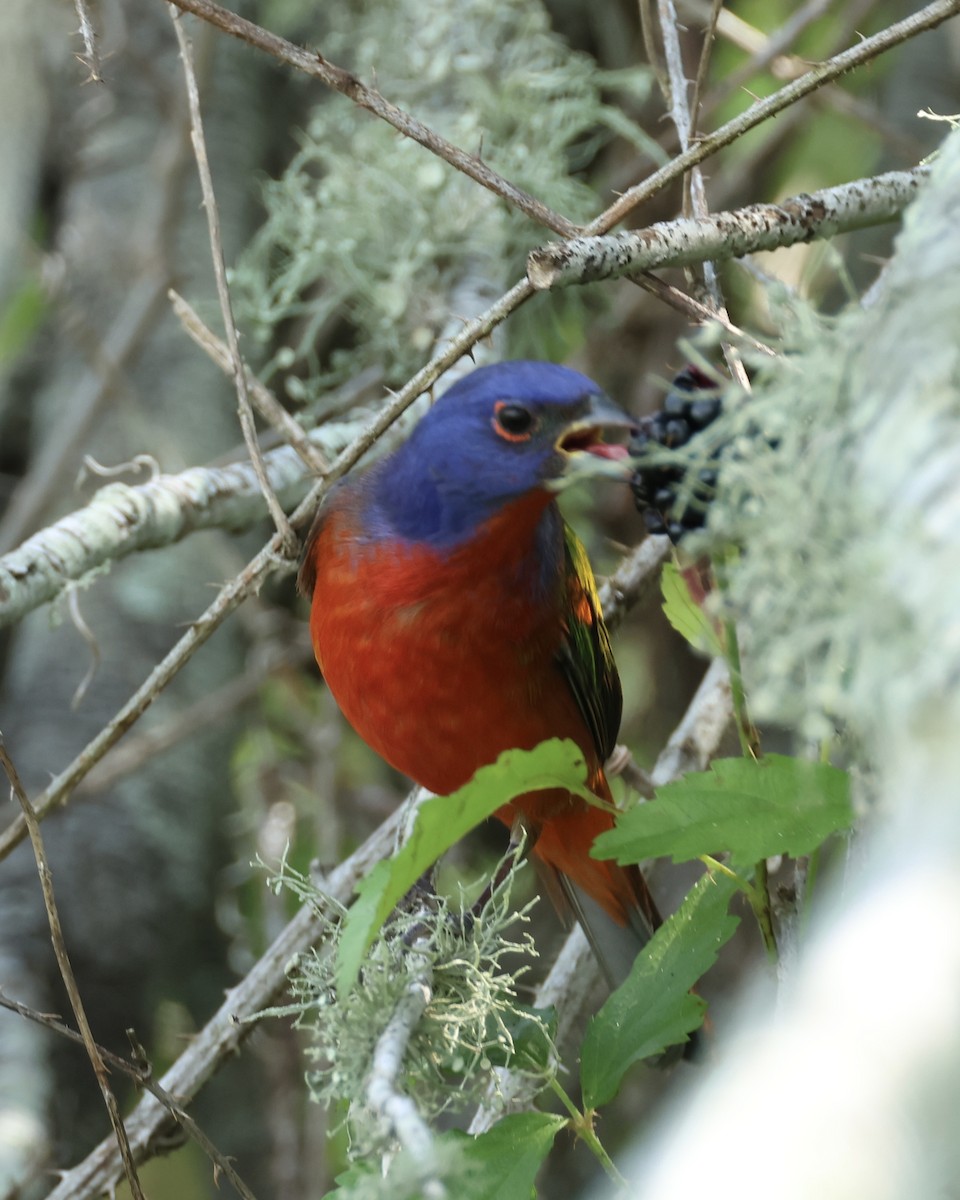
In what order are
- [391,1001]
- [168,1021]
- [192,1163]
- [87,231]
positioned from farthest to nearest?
[87,231]
[192,1163]
[168,1021]
[391,1001]

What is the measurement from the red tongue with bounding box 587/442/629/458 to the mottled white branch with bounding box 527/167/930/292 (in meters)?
0.45

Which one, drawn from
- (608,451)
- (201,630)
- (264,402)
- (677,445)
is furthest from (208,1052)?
(677,445)

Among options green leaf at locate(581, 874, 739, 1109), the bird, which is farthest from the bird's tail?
green leaf at locate(581, 874, 739, 1109)

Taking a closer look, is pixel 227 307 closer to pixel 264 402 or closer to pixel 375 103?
pixel 264 402

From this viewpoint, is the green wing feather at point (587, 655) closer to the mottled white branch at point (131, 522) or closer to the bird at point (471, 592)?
the bird at point (471, 592)

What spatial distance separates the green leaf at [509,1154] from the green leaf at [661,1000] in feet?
0.37

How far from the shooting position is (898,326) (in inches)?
50.9

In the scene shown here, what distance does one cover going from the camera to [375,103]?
2.38 meters

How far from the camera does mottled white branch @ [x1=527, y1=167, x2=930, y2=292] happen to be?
2020mm

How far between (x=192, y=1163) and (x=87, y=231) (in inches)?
131

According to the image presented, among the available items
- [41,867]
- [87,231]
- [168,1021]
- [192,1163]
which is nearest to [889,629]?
[41,867]

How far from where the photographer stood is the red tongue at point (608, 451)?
256cm

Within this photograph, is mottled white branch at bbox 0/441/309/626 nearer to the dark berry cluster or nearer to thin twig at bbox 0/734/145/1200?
thin twig at bbox 0/734/145/1200

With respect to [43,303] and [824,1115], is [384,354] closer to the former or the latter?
[43,303]
